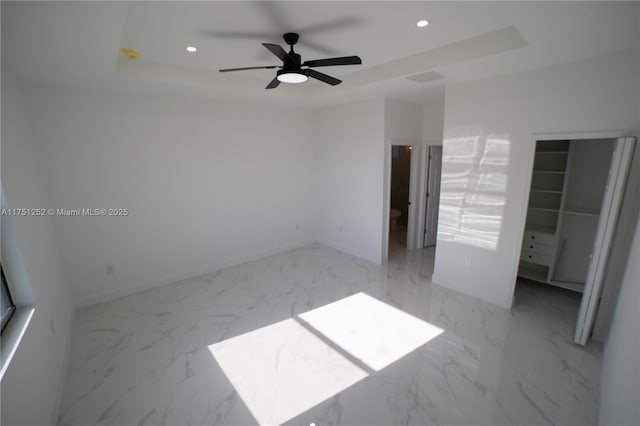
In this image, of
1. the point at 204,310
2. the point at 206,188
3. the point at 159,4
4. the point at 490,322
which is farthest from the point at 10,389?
the point at 490,322

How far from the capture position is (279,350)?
2773 mm

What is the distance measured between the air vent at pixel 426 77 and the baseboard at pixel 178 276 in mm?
3595

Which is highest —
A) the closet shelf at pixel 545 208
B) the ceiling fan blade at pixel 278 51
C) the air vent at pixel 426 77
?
the air vent at pixel 426 77

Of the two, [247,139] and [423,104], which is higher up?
[423,104]

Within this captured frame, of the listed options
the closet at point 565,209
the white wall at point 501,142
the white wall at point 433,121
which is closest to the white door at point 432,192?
the white wall at point 433,121

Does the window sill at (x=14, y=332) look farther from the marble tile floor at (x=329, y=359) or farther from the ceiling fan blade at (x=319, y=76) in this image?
the ceiling fan blade at (x=319, y=76)

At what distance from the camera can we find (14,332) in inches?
66.2

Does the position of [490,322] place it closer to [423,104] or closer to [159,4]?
[423,104]

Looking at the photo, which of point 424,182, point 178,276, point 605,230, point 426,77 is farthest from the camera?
point 424,182

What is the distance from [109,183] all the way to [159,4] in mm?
2482

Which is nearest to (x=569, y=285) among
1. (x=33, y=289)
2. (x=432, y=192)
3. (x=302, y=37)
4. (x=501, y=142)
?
(x=501, y=142)

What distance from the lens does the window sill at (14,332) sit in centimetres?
144

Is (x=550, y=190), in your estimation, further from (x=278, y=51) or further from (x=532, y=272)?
(x=278, y=51)

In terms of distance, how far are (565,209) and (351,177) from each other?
9.95 ft
